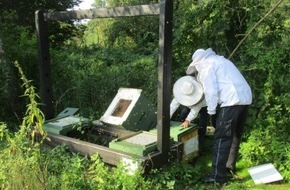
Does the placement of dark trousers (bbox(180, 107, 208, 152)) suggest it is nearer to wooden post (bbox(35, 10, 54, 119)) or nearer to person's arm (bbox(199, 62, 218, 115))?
person's arm (bbox(199, 62, 218, 115))

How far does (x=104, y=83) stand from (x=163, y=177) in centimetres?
326

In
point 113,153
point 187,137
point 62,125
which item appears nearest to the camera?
point 113,153

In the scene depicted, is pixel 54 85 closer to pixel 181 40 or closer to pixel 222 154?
pixel 181 40

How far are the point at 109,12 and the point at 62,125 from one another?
194 cm

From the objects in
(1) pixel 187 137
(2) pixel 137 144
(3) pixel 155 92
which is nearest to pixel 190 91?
(1) pixel 187 137

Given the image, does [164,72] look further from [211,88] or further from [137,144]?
[137,144]

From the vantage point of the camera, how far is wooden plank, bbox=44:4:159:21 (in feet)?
14.5

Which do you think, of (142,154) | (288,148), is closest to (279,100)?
(288,148)

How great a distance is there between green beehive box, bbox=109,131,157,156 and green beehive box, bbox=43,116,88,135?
1010 mm

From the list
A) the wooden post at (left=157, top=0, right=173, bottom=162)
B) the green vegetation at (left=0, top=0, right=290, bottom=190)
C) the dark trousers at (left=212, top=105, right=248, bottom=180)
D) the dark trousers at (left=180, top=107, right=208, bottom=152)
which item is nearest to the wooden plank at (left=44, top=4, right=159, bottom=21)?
the wooden post at (left=157, top=0, right=173, bottom=162)

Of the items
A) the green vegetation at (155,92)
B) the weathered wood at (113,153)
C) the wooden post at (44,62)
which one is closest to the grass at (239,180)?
the green vegetation at (155,92)

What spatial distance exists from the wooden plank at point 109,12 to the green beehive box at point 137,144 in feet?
5.43

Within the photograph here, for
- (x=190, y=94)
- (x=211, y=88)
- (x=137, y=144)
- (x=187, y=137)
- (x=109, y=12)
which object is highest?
(x=109, y=12)

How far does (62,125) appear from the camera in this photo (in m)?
5.59
